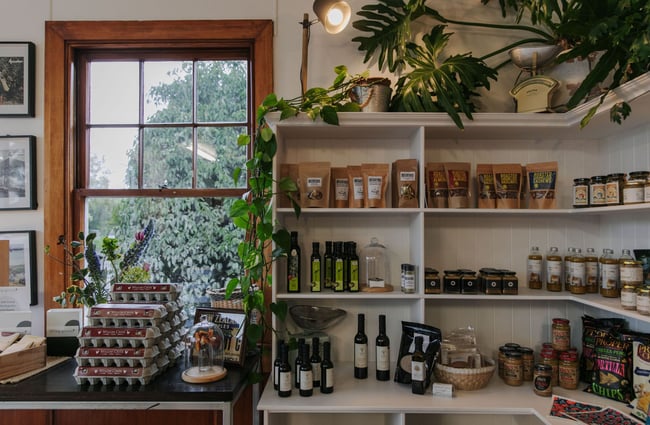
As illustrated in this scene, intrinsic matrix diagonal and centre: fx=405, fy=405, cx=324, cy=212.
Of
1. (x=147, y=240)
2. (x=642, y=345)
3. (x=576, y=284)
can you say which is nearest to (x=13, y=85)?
(x=147, y=240)

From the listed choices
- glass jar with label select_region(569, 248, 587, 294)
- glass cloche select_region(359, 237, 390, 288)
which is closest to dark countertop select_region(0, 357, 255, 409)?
glass cloche select_region(359, 237, 390, 288)

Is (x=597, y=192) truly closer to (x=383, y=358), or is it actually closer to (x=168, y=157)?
(x=383, y=358)

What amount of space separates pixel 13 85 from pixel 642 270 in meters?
3.34

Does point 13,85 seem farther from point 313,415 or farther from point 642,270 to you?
point 642,270

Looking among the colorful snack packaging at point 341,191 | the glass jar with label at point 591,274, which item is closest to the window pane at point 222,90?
the colorful snack packaging at point 341,191

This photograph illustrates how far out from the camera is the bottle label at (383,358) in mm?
1957

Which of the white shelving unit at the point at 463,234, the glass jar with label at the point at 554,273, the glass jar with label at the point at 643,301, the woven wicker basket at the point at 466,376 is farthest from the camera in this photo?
the white shelving unit at the point at 463,234

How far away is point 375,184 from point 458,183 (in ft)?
1.38

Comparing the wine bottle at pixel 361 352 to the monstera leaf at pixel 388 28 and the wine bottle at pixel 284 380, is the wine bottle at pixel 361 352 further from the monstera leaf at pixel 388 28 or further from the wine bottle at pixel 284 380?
the monstera leaf at pixel 388 28

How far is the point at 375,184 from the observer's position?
2016 millimetres

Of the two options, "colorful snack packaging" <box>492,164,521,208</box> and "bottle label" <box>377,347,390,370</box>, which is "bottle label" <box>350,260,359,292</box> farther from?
"colorful snack packaging" <box>492,164,521,208</box>

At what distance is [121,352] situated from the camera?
173 centimetres

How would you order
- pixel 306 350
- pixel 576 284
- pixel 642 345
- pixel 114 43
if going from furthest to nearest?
pixel 114 43
pixel 576 284
pixel 306 350
pixel 642 345

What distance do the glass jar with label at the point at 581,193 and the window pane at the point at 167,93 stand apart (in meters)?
2.12
